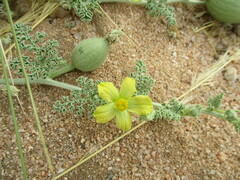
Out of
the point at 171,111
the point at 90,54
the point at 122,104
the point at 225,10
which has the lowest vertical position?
the point at 171,111

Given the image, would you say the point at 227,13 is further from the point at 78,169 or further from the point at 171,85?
the point at 78,169

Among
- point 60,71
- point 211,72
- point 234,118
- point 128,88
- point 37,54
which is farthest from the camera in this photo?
point 211,72

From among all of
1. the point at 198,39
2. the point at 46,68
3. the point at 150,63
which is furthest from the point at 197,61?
the point at 46,68

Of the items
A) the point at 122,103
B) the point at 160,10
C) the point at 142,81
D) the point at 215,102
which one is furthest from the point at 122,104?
the point at 160,10

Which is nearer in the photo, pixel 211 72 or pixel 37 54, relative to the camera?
pixel 37 54

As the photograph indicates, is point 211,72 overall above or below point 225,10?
below

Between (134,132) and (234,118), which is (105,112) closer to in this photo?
(134,132)

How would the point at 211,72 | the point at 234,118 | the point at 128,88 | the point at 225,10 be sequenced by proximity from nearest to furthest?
the point at 128,88 → the point at 234,118 → the point at 211,72 → the point at 225,10
